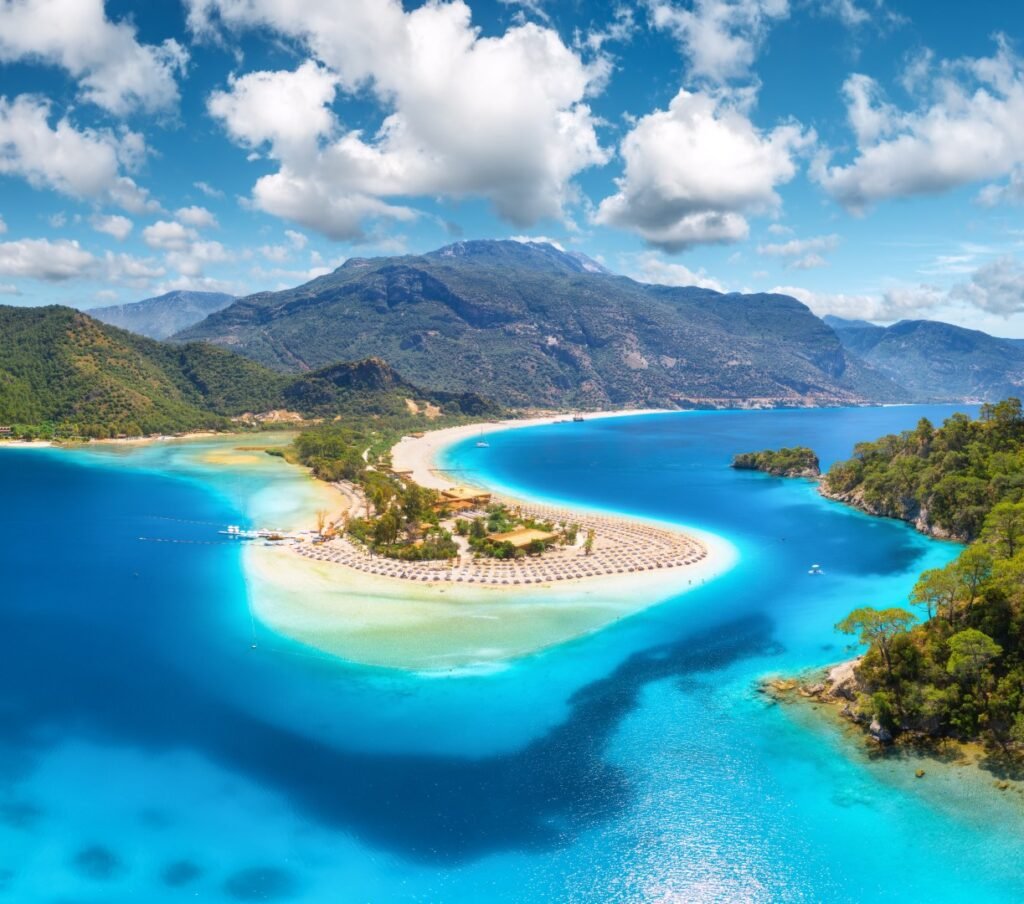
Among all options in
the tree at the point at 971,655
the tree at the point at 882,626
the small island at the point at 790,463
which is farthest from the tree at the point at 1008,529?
the small island at the point at 790,463

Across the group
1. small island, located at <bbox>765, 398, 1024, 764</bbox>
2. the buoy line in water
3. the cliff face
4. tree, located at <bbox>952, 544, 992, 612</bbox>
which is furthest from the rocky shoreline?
the buoy line in water

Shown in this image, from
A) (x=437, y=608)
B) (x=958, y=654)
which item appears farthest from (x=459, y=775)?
(x=958, y=654)

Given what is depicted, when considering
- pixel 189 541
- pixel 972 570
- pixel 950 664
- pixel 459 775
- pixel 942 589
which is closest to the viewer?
pixel 459 775

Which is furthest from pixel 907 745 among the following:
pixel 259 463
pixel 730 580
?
pixel 259 463

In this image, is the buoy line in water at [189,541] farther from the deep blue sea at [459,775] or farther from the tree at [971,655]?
the tree at [971,655]

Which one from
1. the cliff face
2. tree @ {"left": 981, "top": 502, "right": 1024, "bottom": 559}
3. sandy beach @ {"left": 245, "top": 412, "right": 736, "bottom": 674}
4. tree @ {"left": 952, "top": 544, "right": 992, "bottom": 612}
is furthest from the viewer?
the cliff face

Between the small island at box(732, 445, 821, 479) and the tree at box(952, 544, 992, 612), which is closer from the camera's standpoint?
the tree at box(952, 544, 992, 612)

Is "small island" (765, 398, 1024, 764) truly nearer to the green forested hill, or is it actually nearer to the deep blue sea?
the green forested hill

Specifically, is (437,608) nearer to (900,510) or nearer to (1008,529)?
(1008,529)
